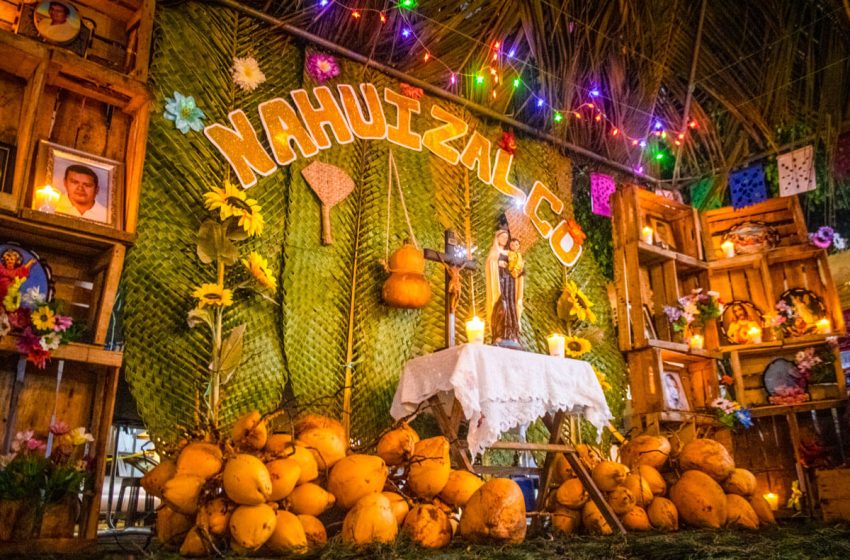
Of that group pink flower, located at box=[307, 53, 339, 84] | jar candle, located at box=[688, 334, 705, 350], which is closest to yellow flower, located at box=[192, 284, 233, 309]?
pink flower, located at box=[307, 53, 339, 84]

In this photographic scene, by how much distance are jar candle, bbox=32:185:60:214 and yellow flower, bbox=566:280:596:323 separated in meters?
3.69

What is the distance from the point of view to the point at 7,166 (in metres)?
3.26

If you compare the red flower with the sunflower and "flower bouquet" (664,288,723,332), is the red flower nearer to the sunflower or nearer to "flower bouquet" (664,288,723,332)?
the sunflower

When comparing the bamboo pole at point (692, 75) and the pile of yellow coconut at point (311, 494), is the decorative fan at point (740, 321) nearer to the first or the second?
the bamboo pole at point (692, 75)

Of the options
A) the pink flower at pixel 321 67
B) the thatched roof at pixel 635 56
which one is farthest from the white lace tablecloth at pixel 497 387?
the thatched roof at pixel 635 56

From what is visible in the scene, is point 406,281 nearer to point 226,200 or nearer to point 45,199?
point 226,200

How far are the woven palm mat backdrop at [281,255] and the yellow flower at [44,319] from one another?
0.53m

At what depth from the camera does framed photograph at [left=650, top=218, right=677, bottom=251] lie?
5.94 m

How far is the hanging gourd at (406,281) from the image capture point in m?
4.22

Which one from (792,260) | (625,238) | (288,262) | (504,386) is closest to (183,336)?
(288,262)

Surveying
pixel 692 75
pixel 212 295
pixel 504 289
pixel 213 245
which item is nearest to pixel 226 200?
pixel 213 245

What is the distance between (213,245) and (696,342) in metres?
4.13

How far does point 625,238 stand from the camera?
220 inches

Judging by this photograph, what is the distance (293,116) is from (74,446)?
2.41 m
